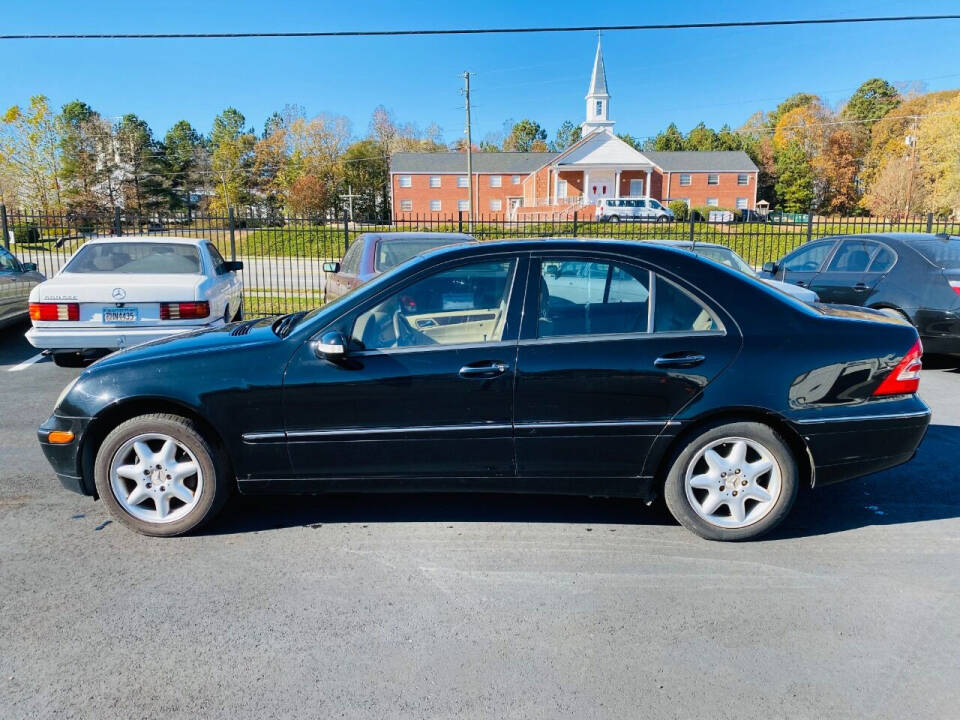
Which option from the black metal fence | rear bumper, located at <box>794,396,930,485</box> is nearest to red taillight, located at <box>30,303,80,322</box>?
the black metal fence

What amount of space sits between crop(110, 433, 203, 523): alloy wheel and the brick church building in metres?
49.2

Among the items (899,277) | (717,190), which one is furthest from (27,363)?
(717,190)

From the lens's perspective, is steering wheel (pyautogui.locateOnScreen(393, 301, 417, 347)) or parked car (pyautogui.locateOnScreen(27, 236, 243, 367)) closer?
steering wheel (pyautogui.locateOnScreen(393, 301, 417, 347))

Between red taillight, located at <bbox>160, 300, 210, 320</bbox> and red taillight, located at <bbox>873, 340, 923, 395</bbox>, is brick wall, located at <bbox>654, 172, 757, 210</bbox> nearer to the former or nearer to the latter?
red taillight, located at <bbox>160, 300, 210, 320</bbox>

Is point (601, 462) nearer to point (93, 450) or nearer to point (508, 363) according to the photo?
point (508, 363)

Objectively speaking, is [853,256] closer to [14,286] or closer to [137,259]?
[137,259]

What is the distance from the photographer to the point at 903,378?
13.0 feet

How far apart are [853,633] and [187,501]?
3427 millimetres

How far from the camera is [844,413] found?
12.7 ft

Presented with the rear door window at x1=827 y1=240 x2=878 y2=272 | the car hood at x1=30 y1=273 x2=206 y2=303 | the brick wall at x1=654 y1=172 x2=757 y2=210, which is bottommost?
the car hood at x1=30 y1=273 x2=206 y2=303

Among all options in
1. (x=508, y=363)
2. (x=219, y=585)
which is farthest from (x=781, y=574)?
(x=219, y=585)

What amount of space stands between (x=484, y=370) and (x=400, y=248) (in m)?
5.28

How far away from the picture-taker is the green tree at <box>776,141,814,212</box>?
65.8 metres

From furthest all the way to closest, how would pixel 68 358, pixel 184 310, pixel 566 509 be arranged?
pixel 68 358
pixel 184 310
pixel 566 509
